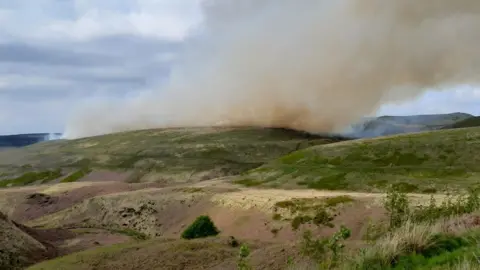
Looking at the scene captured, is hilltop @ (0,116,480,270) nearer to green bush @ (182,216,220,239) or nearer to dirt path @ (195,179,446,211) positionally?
dirt path @ (195,179,446,211)

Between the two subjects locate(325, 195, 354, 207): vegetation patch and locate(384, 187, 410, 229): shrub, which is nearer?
locate(384, 187, 410, 229): shrub

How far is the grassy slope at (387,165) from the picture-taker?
90.6 meters

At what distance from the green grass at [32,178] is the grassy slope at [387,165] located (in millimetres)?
90827

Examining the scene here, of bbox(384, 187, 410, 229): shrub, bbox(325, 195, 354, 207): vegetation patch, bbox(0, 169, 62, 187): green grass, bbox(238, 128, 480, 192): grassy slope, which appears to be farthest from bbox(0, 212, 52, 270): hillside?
bbox(0, 169, 62, 187): green grass

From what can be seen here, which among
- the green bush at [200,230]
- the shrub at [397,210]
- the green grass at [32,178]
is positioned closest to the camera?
the shrub at [397,210]

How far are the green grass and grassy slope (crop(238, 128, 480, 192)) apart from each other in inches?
3576

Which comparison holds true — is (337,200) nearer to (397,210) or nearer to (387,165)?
(387,165)

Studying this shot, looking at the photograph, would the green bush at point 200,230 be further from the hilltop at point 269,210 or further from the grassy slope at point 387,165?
the grassy slope at point 387,165

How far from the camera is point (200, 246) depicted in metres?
36.9

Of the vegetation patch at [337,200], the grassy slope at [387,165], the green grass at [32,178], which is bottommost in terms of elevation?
the green grass at [32,178]

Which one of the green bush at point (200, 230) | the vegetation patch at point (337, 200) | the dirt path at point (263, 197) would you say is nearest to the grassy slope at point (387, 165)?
the dirt path at point (263, 197)

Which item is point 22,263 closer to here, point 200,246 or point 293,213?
point 200,246

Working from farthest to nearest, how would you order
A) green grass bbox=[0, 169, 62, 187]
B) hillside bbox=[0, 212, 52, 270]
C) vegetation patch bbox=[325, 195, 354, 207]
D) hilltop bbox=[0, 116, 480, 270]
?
1. green grass bbox=[0, 169, 62, 187]
2. vegetation patch bbox=[325, 195, 354, 207]
3. hillside bbox=[0, 212, 52, 270]
4. hilltop bbox=[0, 116, 480, 270]

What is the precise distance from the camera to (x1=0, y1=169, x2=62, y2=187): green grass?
180 meters
